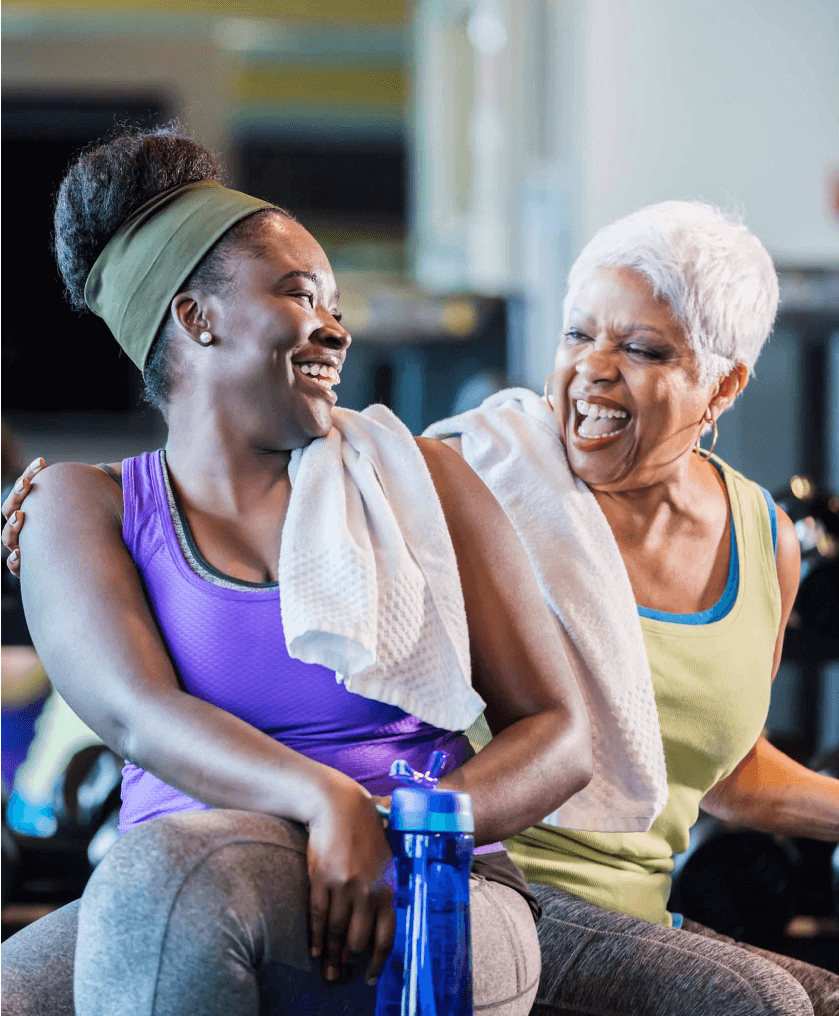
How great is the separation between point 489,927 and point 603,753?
0.36 meters

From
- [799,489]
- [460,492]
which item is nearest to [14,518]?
[460,492]

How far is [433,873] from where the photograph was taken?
3.21ft

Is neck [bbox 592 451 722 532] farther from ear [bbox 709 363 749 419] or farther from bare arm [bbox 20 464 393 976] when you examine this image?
bare arm [bbox 20 464 393 976]

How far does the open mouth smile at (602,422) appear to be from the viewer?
1495 millimetres

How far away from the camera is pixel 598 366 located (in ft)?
4.91

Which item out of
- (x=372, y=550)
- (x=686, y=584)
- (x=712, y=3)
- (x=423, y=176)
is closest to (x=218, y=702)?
(x=372, y=550)

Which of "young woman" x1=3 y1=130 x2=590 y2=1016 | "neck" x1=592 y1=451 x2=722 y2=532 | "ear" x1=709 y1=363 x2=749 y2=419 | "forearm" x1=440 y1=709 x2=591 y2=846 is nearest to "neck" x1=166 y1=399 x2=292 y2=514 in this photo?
"young woman" x1=3 y1=130 x2=590 y2=1016

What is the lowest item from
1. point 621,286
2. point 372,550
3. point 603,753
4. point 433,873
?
point 603,753

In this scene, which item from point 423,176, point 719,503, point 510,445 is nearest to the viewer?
point 510,445

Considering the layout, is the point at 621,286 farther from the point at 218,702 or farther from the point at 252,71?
the point at 252,71

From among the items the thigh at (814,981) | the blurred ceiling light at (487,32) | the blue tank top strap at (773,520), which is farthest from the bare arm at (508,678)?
the blurred ceiling light at (487,32)

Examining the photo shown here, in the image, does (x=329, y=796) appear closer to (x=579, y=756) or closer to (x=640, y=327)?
(x=579, y=756)

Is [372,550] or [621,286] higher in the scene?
[621,286]

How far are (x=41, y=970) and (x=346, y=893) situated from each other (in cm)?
36
